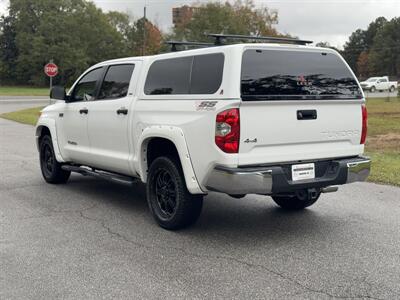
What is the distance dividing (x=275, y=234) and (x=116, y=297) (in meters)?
2.17

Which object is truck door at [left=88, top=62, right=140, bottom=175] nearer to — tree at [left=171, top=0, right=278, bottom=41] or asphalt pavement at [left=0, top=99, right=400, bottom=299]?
asphalt pavement at [left=0, top=99, right=400, bottom=299]

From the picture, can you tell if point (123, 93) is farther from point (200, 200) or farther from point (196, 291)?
point (196, 291)

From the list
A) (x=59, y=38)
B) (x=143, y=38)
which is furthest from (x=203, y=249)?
(x=143, y=38)

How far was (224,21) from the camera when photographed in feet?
194

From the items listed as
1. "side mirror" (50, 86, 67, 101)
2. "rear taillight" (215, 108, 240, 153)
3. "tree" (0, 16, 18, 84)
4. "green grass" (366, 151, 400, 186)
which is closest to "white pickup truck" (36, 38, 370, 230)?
"rear taillight" (215, 108, 240, 153)

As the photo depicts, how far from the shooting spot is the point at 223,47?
4859 millimetres

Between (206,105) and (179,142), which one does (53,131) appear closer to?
(179,142)

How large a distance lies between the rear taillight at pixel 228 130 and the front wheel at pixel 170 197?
0.80 m

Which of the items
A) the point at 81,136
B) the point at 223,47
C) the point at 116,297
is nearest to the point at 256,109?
the point at 223,47

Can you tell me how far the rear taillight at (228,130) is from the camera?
456cm

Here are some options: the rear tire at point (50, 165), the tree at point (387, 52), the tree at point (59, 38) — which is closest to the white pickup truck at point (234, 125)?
the rear tire at point (50, 165)

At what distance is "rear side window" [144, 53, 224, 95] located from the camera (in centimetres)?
485

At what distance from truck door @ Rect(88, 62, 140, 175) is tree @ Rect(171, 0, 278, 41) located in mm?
47768

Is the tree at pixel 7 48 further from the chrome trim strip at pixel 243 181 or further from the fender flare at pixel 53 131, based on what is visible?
the chrome trim strip at pixel 243 181
